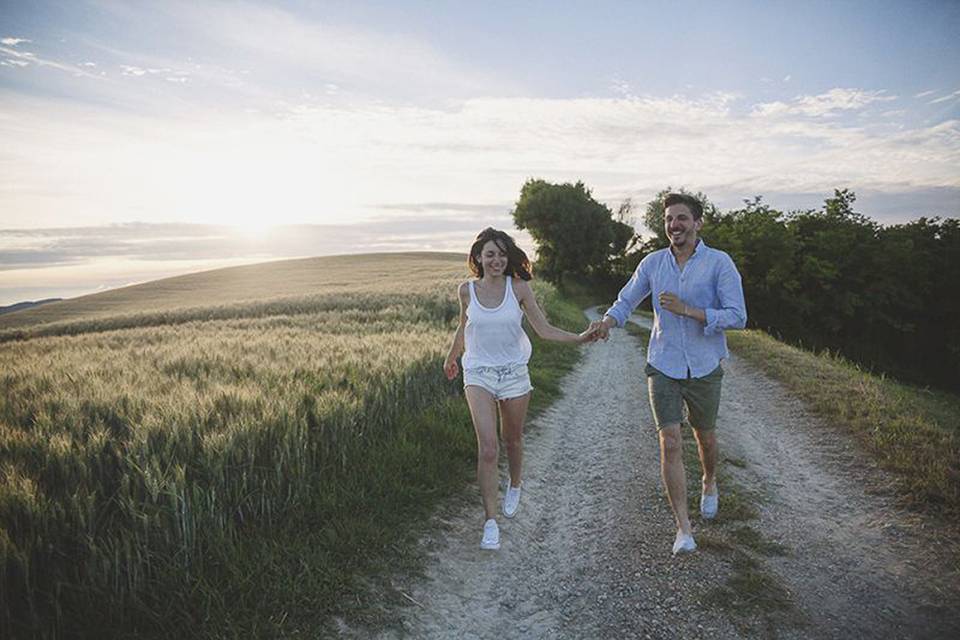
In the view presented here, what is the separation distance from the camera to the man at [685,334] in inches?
173

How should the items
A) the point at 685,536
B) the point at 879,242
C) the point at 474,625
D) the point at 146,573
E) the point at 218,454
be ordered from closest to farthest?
1. the point at 146,573
2. the point at 474,625
3. the point at 218,454
4. the point at 685,536
5. the point at 879,242

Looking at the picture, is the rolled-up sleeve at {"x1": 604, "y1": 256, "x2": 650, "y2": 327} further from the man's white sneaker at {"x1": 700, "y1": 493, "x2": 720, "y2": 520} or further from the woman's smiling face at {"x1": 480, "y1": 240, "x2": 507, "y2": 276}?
the man's white sneaker at {"x1": 700, "y1": 493, "x2": 720, "y2": 520}

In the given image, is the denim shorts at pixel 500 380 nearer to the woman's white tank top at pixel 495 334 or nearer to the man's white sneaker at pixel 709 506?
the woman's white tank top at pixel 495 334

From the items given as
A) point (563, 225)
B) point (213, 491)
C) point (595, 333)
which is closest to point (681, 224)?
point (595, 333)

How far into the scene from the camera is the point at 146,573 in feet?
11.1

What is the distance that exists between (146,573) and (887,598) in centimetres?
517

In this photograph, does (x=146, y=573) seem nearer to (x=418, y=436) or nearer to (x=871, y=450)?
(x=418, y=436)

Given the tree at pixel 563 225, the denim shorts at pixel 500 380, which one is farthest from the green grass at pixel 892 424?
the tree at pixel 563 225

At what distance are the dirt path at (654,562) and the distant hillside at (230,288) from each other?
18.8m

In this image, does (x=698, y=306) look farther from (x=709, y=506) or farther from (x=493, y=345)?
(x=709, y=506)

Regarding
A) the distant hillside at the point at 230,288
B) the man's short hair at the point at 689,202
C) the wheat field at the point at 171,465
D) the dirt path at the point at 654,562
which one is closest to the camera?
the wheat field at the point at 171,465

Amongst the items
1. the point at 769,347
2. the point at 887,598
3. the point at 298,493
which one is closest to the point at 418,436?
the point at 298,493

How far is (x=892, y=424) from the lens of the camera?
23.3 feet

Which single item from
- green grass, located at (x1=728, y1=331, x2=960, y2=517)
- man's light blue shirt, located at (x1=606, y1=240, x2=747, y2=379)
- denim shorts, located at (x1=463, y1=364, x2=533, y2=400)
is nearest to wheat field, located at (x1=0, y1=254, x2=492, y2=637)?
denim shorts, located at (x1=463, y1=364, x2=533, y2=400)
